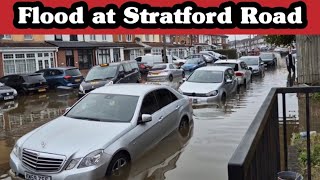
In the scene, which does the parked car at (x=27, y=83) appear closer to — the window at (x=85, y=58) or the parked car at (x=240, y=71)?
the parked car at (x=240, y=71)

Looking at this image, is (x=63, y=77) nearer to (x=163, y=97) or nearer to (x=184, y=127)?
(x=184, y=127)

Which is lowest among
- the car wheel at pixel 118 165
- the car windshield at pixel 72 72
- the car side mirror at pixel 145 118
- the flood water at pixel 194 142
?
the flood water at pixel 194 142

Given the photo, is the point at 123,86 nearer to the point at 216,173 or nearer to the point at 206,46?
the point at 216,173

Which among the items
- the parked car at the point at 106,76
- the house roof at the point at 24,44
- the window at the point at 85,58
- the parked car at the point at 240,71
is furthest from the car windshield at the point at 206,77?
the window at the point at 85,58

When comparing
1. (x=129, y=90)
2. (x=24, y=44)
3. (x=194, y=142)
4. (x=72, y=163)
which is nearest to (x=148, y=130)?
(x=129, y=90)

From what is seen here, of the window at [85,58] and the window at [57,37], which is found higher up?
the window at [57,37]

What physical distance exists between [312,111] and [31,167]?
8389mm

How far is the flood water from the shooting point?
7.21m

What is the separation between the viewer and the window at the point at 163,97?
912 cm

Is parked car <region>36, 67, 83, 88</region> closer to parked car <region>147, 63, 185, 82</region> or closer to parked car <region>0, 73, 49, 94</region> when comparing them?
parked car <region>0, 73, 49, 94</region>

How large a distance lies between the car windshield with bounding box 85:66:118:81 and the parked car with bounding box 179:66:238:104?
5436 mm

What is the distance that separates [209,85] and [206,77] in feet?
3.00

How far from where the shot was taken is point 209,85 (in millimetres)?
15445

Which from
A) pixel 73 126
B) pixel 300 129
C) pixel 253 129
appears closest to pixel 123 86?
pixel 73 126
